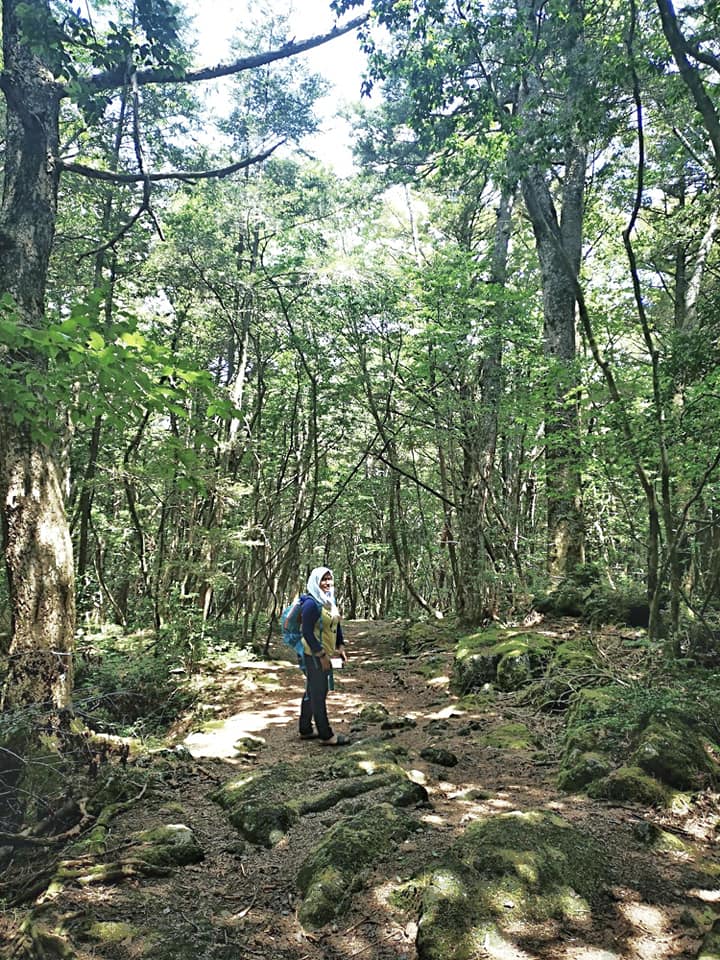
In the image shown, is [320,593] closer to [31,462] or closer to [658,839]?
[31,462]

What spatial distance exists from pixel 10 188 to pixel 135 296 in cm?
590

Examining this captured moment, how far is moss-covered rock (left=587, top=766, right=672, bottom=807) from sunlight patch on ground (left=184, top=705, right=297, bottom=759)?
12.1ft

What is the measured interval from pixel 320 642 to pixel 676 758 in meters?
3.41

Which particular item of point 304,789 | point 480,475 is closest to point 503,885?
point 304,789

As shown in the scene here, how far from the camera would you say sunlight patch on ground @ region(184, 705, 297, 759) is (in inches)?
245

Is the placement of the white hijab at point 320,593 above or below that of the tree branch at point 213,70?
below

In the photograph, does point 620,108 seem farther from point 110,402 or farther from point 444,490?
point 110,402

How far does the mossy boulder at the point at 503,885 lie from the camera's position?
2670mm

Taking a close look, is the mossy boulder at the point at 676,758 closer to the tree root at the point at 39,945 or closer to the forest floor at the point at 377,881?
the forest floor at the point at 377,881

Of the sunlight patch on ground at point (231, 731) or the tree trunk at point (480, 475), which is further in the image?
the tree trunk at point (480, 475)

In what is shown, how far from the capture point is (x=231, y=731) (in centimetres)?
702

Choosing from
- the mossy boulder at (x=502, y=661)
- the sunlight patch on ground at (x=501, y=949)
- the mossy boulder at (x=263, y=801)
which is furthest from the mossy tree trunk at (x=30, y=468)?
the mossy boulder at (x=502, y=661)

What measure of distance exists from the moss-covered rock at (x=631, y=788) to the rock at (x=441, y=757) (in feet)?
4.75

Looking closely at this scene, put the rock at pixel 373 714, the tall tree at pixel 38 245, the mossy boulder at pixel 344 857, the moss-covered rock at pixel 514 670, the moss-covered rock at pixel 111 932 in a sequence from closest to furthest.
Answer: the moss-covered rock at pixel 111 932 < the mossy boulder at pixel 344 857 < the tall tree at pixel 38 245 < the moss-covered rock at pixel 514 670 < the rock at pixel 373 714
